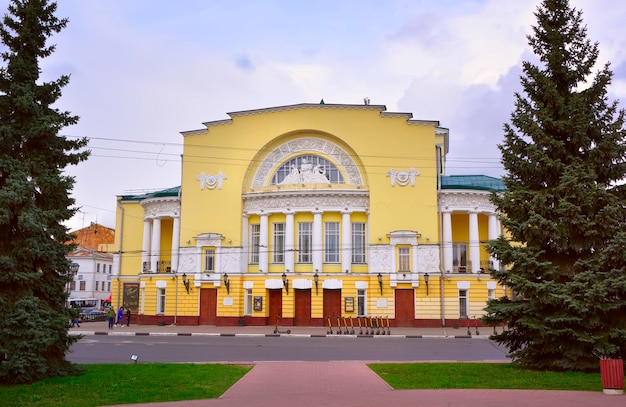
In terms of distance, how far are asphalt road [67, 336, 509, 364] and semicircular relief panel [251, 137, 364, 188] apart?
15.6 meters

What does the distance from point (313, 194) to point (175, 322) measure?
43.2 feet

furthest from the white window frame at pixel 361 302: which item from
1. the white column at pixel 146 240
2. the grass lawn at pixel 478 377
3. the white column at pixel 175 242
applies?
the grass lawn at pixel 478 377

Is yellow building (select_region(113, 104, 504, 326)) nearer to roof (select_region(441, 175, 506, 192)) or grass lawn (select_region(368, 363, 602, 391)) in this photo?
roof (select_region(441, 175, 506, 192))

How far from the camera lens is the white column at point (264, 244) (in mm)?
41344

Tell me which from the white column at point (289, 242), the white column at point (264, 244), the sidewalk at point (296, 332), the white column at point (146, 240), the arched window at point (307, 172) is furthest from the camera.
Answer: the white column at point (146, 240)

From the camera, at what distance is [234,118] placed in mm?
43000

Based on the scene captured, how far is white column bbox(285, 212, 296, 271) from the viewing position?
40.6 m

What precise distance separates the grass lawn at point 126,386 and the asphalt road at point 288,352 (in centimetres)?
292

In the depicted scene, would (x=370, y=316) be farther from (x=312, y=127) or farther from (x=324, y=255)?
(x=312, y=127)

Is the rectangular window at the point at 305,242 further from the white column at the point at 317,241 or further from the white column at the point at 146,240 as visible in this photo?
the white column at the point at 146,240

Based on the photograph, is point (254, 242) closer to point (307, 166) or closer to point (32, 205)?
point (307, 166)

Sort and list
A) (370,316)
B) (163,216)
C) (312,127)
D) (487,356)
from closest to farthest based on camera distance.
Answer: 1. (487,356)
2. (370,316)
3. (312,127)
4. (163,216)

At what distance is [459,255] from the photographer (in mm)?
41500

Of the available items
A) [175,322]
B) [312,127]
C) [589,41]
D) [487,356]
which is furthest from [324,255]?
[589,41]
